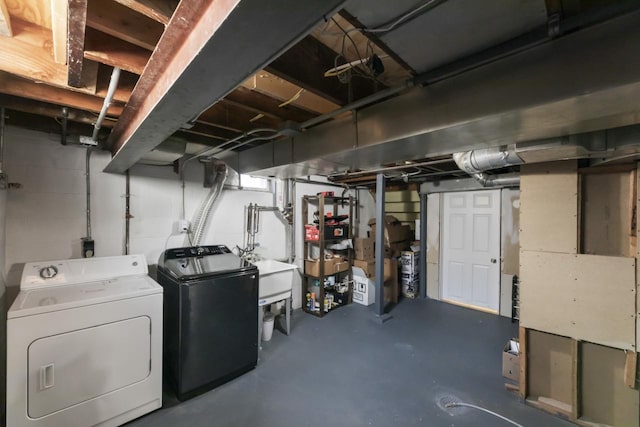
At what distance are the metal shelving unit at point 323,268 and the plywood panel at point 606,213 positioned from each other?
2.72 metres

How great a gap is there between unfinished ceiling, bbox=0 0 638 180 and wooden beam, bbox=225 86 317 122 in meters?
0.23

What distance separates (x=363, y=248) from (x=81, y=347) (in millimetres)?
3498

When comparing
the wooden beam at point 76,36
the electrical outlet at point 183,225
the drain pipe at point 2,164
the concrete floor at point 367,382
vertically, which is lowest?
the concrete floor at point 367,382

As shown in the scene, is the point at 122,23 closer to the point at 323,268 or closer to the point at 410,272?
the point at 323,268

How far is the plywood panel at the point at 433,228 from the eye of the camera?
457 cm

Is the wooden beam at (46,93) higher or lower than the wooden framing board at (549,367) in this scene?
higher

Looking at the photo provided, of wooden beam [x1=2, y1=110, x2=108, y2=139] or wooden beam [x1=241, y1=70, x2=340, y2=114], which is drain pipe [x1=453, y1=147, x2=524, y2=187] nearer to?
wooden beam [x1=241, y1=70, x2=340, y2=114]

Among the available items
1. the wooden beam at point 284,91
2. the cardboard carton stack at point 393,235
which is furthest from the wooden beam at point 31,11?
the cardboard carton stack at point 393,235

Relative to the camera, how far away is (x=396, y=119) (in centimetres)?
148

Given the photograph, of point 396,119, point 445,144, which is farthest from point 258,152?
point 445,144

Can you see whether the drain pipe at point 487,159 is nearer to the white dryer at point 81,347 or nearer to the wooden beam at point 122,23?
the wooden beam at point 122,23

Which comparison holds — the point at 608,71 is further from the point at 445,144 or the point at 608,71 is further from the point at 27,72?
the point at 27,72

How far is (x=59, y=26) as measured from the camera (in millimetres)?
933

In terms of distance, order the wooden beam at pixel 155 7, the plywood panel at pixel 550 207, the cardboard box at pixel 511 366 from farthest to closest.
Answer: the cardboard box at pixel 511 366
the plywood panel at pixel 550 207
the wooden beam at pixel 155 7
